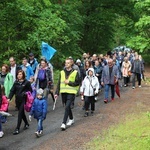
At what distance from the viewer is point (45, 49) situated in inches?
587

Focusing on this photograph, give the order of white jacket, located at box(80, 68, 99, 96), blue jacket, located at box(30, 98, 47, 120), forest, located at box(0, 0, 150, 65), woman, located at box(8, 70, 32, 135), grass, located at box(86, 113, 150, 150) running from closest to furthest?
grass, located at box(86, 113, 150, 150) < blue jacket, located at box(30, 98, 47, 120) < woman, located at box(8, 70, 32, 135) < white jacket, located at box(80, 68, 99, 96) < forest, located at box(0, 0, 150, 65)

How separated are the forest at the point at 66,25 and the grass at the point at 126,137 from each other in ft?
22.3

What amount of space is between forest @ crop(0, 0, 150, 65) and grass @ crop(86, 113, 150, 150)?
6787 mm

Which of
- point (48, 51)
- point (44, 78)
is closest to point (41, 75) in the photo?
point (44, 78)

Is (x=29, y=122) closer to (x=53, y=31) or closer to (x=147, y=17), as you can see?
(x=53, y=31)

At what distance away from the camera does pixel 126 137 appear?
9.05 m

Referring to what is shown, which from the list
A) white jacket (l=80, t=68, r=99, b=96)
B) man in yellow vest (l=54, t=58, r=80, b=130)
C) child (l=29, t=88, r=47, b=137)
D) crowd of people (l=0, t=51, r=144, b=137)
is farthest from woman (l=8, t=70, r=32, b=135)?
white jacket (l=80, t=68, r=99, b=96)

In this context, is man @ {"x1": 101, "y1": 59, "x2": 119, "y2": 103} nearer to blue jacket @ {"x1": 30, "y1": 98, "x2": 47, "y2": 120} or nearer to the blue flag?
the blue flag

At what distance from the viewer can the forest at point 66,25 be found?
605 inches

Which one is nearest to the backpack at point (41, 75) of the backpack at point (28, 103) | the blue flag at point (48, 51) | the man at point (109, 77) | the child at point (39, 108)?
the backpack at point (28, 103)

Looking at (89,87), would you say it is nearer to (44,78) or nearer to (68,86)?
(44,78)

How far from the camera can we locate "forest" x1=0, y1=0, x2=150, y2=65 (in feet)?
50.4

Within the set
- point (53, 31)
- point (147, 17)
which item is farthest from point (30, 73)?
point (147, 17)

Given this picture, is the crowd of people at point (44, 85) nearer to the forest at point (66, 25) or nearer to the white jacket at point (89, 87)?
the white jacket at point (89, 87)
